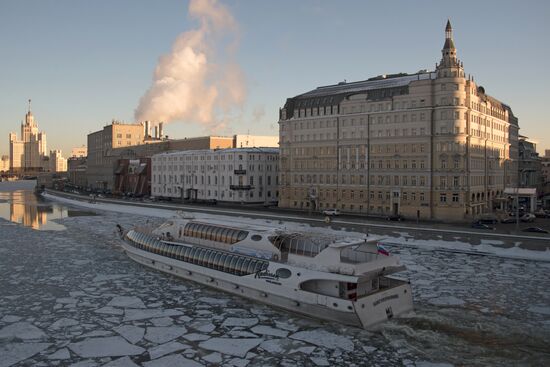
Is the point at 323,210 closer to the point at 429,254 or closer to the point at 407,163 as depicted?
the point at 407,163

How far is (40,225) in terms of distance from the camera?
289ft

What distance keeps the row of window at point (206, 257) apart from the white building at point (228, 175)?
62161mm

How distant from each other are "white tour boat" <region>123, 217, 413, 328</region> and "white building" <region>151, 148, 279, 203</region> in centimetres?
6672

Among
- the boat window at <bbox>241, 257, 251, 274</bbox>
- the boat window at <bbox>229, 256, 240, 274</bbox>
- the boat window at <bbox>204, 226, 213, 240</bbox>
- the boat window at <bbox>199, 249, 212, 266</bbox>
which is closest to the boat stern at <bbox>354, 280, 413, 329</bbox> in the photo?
the boat window at <bbox>241, 257, 251, 274</bbox>

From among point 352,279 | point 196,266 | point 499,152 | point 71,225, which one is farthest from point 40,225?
point 499,152

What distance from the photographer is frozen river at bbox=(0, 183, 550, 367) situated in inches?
972

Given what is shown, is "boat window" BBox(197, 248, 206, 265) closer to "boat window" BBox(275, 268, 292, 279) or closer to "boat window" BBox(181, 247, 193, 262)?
"boat window" BBox(181, 247, 193, 262)

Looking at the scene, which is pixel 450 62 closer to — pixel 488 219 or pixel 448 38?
pixel 448 38

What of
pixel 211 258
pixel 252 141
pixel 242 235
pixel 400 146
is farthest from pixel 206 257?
pixel 252 141

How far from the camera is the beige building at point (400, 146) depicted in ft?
247

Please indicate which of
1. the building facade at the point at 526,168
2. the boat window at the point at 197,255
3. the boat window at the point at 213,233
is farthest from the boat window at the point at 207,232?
the building facade at the point at 526,168

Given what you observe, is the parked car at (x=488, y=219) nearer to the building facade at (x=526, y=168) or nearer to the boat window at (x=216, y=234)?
the boat window at (x=216, y=234)

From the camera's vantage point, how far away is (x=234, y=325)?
2988 cm

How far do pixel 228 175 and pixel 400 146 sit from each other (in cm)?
4632
